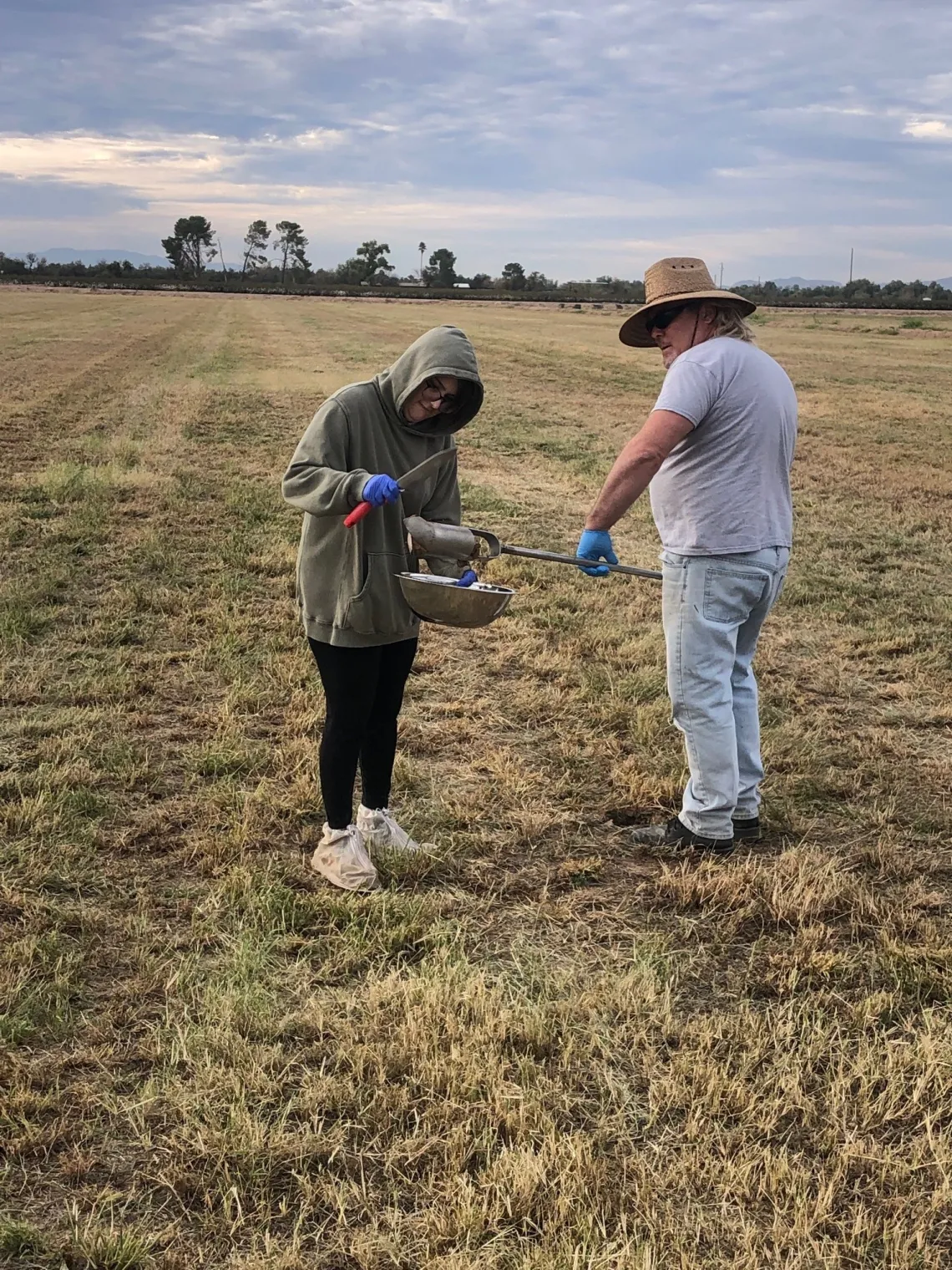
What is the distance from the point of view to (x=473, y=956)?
3.36 meters

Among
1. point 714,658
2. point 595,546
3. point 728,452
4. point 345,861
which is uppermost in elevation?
point 728,452

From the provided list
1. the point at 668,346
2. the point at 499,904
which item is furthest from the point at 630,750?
the point at 668,346

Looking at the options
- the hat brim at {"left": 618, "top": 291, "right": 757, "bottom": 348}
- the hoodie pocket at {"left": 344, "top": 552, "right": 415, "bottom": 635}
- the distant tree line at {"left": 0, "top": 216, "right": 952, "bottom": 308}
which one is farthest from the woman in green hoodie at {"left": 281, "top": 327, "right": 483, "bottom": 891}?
the distant tree line at {"left": 0, "top": 216, "right": 952, "bottom": 308}

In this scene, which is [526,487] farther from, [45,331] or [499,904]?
[45,331]

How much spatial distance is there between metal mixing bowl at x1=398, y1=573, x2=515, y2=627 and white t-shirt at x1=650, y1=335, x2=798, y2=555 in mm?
784

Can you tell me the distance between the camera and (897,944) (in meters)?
3.42

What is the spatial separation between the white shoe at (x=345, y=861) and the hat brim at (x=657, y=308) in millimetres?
2115

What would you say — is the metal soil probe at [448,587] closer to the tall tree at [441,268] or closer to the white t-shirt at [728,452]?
the white t-shirt at [728,452]

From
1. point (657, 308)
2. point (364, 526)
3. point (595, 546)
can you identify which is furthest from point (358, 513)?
point (657, 308)

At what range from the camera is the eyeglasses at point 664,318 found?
3.74 metres

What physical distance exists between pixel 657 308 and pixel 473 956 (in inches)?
93.5

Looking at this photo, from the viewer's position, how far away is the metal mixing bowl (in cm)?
338

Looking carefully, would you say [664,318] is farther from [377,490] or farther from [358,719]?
[358,719]

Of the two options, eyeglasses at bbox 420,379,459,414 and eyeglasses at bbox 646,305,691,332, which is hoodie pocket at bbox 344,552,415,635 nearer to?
eyeglasses at bbox 420,379,459,414
